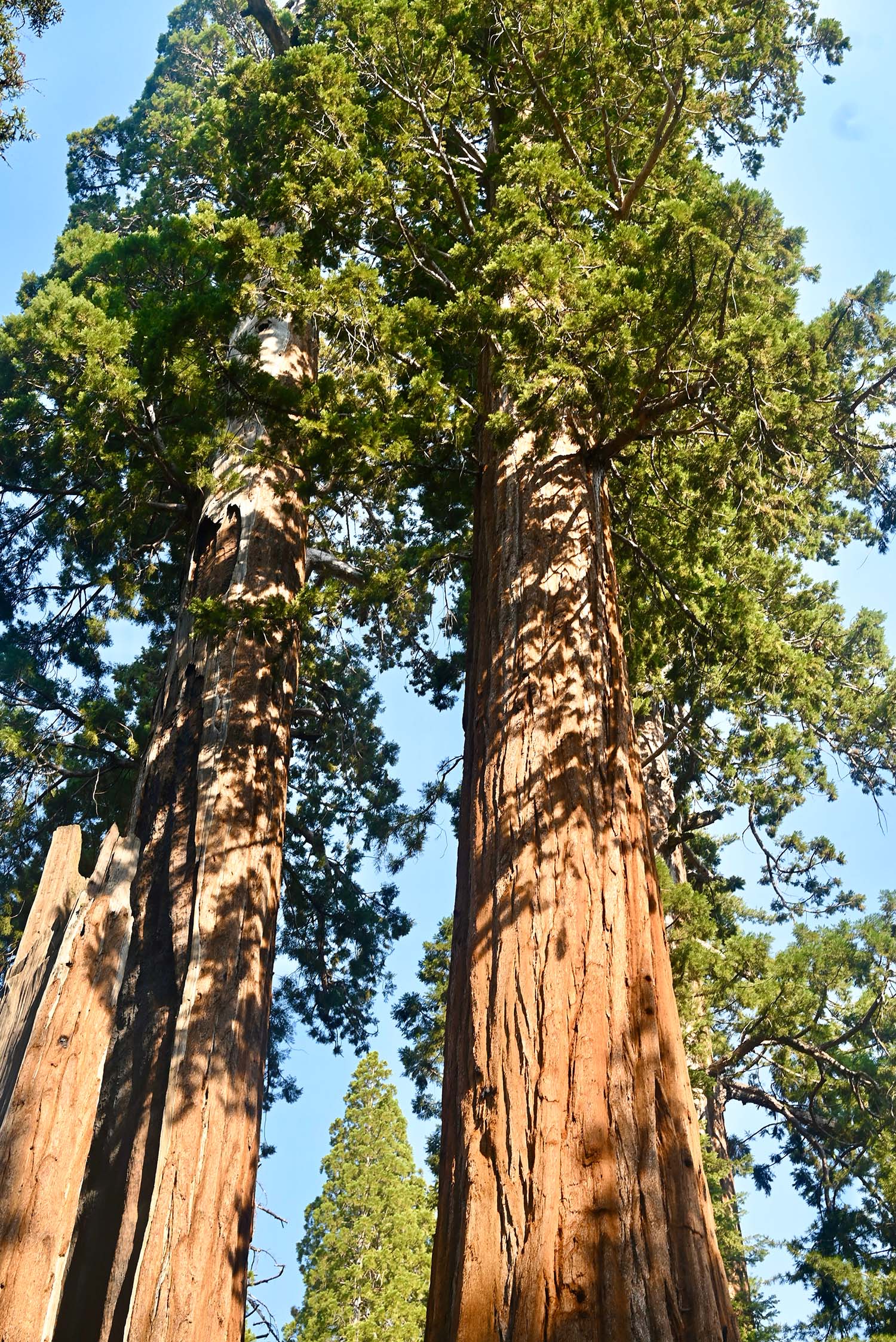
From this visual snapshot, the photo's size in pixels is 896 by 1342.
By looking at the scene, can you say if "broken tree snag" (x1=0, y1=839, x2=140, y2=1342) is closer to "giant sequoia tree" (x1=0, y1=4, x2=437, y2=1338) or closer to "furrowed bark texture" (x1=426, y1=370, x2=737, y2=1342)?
"giant sequoia tree" (x1=0, y1=4, x2=437, y2=1338)

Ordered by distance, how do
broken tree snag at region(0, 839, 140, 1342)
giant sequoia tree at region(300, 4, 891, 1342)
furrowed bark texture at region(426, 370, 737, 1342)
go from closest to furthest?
1. furrowed bark texture at region(426, 370, 737, 1342)
2. giant sequoia tree at region(300, 4, 891, 1342)
3. broken tree snag at region(0, 839, 140, 1342)

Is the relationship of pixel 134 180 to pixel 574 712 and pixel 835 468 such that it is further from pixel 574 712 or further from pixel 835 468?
pixel 574 712

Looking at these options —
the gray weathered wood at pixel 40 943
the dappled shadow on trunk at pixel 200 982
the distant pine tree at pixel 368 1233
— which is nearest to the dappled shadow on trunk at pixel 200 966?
the dappled shadow on trunk at pixel 200 982

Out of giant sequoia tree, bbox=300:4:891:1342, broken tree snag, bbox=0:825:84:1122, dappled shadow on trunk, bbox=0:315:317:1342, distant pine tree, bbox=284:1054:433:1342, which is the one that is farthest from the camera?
distant pine tree, bbox=284:1054:433:1342

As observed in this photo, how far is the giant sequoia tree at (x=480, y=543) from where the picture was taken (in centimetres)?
297

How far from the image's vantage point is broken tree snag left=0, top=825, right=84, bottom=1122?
3488 millimetres

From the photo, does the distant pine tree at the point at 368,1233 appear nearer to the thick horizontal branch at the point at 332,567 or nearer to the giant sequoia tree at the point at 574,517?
the thick horizontal branch at the point at 332,567

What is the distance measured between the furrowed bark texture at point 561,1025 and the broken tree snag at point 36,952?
53.0 inches

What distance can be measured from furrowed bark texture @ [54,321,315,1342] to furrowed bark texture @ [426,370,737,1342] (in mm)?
1731

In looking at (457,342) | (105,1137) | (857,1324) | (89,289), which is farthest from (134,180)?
(857,1324)

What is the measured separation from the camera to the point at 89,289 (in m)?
10.3

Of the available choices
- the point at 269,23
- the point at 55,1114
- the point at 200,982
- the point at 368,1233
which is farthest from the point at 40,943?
the point at 368,1233

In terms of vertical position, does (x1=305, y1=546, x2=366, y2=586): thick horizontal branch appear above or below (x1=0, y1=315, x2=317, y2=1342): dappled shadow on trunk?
above

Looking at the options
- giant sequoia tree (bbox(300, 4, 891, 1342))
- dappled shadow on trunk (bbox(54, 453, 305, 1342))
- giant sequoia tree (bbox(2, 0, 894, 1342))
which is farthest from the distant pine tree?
giant sequoia tree (bbox(300, 4, 891, 1342))
